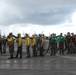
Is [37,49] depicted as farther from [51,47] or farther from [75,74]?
[75,74]

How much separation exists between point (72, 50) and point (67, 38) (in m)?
1.38

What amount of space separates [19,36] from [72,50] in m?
6.49

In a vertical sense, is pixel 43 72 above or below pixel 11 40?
below

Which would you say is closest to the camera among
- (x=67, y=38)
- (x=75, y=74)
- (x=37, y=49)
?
(x=75, y=74)

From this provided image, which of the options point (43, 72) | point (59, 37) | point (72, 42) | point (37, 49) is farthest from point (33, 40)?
point (43, 72)

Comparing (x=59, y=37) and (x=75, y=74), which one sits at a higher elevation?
(x=59, y=37)

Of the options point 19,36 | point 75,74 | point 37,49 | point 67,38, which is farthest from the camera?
point 67,38

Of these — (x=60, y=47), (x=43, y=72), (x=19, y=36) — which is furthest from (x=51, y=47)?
(x=43, y=72)

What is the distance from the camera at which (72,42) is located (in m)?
29.8

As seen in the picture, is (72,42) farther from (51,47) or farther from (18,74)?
(18,74)

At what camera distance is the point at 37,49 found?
2723 centimetres

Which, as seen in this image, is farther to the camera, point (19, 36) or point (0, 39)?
point (0, 39)

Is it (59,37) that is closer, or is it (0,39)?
(59,37)

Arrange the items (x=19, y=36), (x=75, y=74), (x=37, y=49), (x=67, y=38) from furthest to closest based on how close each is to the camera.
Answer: (x=67, y=38), (x=37, y=49), (x=19, y=36), (x=75, y=74)
